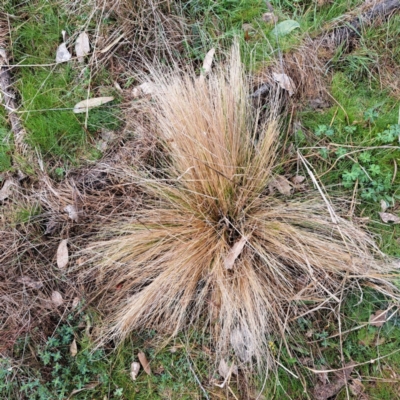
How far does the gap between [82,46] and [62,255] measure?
130cm

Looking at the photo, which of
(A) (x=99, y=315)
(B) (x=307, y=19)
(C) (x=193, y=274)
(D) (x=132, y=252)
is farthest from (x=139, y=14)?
(A) (x=99, y=315)

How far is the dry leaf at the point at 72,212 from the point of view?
2.44 meters

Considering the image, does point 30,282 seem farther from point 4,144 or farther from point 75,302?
point 4,144

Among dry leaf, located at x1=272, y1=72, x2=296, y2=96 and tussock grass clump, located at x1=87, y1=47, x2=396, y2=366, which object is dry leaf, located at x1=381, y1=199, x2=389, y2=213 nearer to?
tussock grass clump, located at x1=87, y1=47, x2=396, y2=366

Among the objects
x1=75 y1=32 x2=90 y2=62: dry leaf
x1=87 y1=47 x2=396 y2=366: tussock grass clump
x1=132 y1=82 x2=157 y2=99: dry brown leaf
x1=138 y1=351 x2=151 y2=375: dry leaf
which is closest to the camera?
x1=87 y1=47 x2=396 y2=366: tussock grass clump

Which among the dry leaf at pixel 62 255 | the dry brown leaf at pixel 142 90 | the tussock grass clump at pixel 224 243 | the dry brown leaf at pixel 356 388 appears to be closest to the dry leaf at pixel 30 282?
the dry leaf at pixel 62 255

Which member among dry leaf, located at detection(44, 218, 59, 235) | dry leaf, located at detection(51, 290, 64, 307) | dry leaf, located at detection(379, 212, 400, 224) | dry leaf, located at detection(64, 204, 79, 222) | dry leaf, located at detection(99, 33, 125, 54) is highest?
dry leaf, located at detection(99, 33, 125, 54)

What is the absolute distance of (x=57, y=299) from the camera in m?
2.38

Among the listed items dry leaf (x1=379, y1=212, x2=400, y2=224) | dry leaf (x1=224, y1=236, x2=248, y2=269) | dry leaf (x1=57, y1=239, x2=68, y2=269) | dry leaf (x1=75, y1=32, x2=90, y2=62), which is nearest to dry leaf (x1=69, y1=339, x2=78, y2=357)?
dry leaf (x1=57, y1=239, x2=68, y2=269)

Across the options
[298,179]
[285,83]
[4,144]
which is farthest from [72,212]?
[285,83]

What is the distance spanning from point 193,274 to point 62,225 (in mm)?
846

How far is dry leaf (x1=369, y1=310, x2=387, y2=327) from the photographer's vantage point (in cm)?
223

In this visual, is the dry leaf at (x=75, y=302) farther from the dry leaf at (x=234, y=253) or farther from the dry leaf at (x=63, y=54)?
the dry leaf at (x=63, y=54)

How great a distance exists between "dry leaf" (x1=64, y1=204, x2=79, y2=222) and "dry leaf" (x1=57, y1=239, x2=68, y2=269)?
0.14 metres
